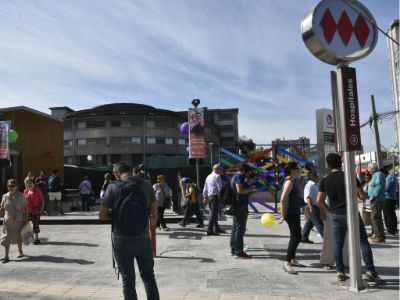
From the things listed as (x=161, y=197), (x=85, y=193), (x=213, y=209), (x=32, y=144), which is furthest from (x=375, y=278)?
(x=32, y=144)

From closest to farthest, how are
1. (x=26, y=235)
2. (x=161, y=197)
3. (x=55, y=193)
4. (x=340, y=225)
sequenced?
1. (x=340, y=225)
2. (x=26, y=235)
3. (x=161, y=197)
4. (x=55, y=193)

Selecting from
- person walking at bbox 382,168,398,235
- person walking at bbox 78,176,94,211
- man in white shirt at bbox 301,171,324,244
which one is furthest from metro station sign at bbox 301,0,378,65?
person walking at bbox 78,176,94,211

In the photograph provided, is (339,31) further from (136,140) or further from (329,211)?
(136,140)

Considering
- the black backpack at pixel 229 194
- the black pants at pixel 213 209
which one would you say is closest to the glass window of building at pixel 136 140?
the black pants at pixel 213 209

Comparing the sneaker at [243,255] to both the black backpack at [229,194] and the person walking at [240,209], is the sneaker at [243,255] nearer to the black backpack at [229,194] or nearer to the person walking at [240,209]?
the person walking at [240,209]

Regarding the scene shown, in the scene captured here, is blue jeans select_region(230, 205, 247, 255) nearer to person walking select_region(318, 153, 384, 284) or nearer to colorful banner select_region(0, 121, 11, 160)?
person walking select_region(318, 153, 384, 284)

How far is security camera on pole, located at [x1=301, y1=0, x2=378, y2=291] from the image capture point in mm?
5156

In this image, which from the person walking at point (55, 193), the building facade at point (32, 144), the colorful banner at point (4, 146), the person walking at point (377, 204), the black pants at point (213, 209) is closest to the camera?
the person walking at point (377, 204)

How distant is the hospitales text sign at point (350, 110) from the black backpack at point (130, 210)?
2.78 meters

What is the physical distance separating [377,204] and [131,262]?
21.2ft

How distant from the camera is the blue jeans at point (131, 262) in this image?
412cm

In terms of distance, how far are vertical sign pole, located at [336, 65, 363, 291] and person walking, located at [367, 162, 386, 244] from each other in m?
3.87

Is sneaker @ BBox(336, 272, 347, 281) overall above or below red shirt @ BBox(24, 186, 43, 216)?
below

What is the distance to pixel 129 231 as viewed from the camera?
4098 millimetres
